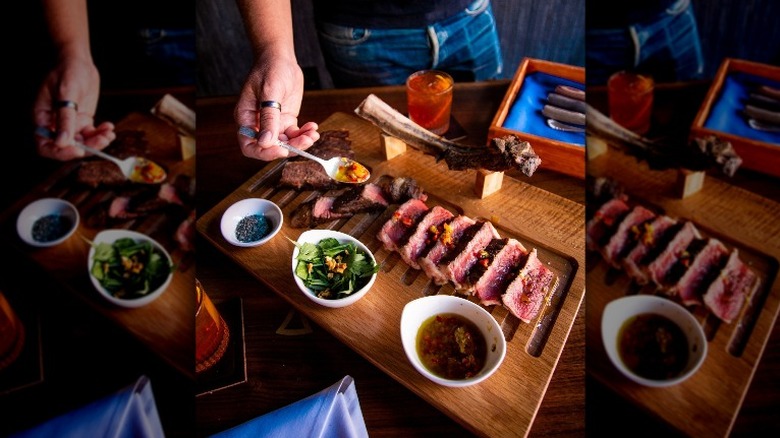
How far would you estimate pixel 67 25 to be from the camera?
2.87 feet

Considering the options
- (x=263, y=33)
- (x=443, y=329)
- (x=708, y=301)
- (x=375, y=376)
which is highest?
(x=263, y=33)

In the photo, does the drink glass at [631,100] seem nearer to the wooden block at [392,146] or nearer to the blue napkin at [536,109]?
the blue napkin at [536,109]

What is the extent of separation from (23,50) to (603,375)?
1274mm

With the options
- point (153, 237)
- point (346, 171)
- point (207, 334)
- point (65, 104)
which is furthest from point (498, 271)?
point (65, 104)

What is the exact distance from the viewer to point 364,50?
5.49ft

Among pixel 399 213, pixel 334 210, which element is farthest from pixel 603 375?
pixel 334 210

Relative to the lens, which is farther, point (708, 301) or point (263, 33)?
point (263, 33)

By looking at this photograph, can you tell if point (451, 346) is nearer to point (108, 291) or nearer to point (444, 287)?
point (444, 287)

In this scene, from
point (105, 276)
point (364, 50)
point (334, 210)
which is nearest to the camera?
point (105, 276)

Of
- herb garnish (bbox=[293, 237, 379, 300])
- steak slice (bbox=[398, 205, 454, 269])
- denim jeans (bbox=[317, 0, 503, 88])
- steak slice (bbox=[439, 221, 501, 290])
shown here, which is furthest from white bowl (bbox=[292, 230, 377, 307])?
denim jeans (bbox=[317, 0, 503, 88])

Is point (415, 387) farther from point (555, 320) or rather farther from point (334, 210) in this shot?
point (334, 210)

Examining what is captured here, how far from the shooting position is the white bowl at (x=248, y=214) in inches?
59.0

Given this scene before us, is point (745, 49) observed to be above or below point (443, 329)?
above

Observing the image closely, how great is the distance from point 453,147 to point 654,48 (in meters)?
0.68
